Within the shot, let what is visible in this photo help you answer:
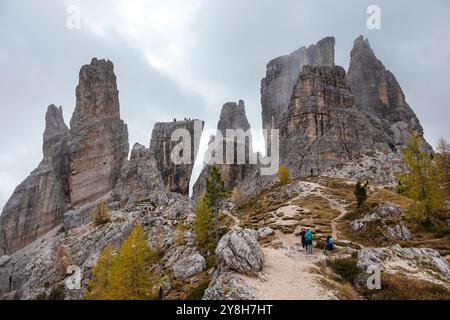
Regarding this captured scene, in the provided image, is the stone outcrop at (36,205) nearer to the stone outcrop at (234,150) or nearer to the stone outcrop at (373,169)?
the stone outcrop at (234,150)

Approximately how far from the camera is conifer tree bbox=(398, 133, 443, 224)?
1439 inches

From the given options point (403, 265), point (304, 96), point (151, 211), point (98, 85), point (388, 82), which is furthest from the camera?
point (388, 82)

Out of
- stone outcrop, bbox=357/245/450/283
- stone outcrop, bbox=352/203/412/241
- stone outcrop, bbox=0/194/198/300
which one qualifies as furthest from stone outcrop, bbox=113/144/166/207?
stone outcrop, bbox=357/245/450/283

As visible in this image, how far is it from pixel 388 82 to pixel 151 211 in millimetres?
115336

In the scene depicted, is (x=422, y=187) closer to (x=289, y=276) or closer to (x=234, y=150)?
(x=289, y=276)

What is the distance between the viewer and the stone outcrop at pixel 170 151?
117312 millimetres

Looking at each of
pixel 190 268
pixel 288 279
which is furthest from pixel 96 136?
pixel 288 279

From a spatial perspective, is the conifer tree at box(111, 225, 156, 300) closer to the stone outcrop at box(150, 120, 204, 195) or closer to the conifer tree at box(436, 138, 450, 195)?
the conifer tree at box(436, 138, 450, 195)

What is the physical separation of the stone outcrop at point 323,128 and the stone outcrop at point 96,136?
54.6 meters

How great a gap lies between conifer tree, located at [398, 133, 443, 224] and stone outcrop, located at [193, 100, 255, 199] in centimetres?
8596

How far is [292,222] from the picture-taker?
46000mm

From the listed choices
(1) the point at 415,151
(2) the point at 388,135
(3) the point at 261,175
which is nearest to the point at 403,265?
(1) the point at 415,151

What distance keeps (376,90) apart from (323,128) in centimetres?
4741
